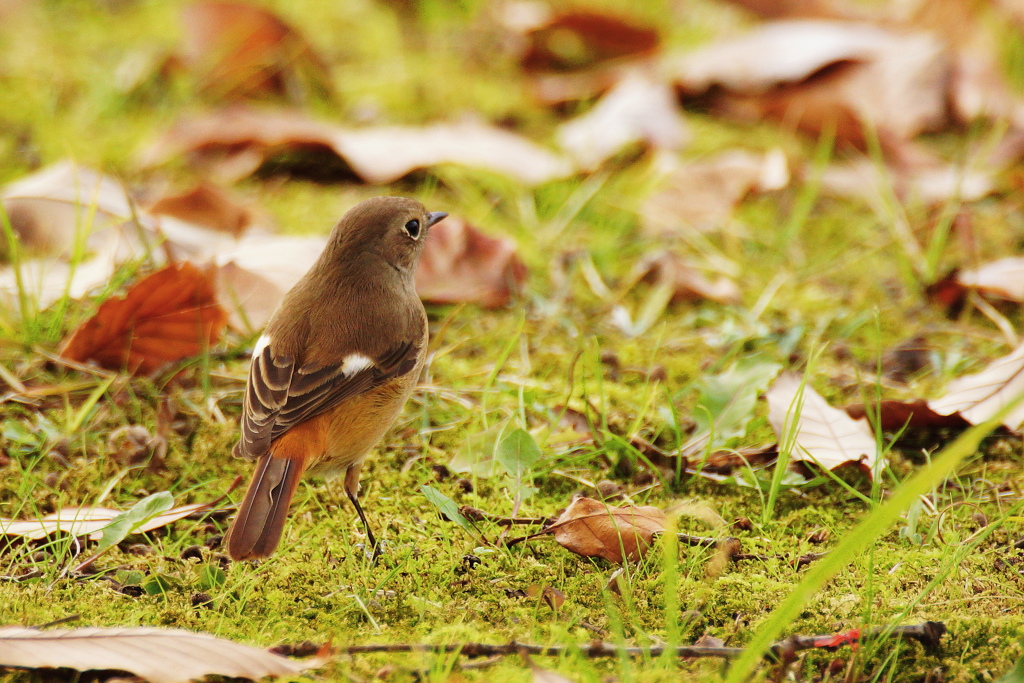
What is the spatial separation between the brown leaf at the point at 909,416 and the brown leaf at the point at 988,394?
0.04m

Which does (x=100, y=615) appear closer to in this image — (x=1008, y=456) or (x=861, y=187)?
(x=1008, y=456)

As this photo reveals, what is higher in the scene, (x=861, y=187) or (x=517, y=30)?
(x=517, y=30)

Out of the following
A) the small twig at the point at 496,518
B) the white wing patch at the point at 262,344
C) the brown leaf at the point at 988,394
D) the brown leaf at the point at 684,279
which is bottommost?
the brown leaf at the point at 684,279

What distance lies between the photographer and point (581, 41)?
7.48m

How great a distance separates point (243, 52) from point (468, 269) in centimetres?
296

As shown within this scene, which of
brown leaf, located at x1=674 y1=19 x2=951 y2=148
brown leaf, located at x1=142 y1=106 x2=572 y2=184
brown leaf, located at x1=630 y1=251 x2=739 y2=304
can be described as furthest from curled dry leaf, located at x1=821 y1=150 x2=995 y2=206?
brown leaf, located at x1=142 y1=106 x2=572 y2=184

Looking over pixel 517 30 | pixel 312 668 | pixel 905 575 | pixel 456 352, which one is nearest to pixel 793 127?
pixel 517 30

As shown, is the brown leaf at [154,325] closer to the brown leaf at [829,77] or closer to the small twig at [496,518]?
the small twig at [496,518]

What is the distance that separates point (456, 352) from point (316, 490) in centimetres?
107

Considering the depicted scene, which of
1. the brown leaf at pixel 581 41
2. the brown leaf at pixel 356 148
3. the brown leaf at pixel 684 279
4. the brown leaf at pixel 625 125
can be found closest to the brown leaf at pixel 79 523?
the brown leaf at pixel 684 279

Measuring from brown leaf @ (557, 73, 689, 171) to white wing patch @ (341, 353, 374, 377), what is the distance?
253 centimetres

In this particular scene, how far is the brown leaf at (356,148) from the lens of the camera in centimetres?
573

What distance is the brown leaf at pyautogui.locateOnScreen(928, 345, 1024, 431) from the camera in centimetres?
357

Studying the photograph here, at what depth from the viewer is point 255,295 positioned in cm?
445
